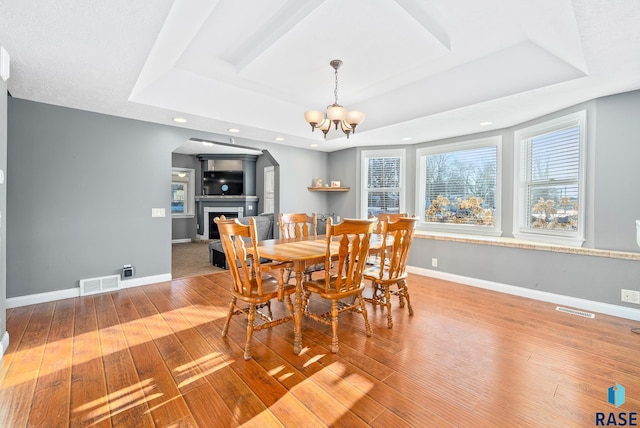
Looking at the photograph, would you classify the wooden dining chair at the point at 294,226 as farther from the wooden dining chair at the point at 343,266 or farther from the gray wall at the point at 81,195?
the gray wall at the point at 81,195

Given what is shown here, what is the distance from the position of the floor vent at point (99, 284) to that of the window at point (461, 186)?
4803mm

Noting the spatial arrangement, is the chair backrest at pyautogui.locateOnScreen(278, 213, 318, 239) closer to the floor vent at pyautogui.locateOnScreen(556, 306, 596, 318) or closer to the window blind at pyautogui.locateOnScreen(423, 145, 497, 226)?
the window blind at pyautogui.locateOnScreen(423, 145, 497, 226)

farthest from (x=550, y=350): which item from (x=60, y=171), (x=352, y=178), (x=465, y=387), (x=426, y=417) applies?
(x=60, y=171)

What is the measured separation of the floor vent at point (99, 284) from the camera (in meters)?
3.52

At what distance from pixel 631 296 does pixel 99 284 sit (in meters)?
5.94

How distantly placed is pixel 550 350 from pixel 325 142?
420cm

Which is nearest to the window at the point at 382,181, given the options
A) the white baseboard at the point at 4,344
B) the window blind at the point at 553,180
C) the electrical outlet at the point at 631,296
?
the window blind at the point at 553,180

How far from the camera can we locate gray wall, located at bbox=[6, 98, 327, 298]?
3.19 meters

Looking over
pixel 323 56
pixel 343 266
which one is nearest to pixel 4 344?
pixel 343 266

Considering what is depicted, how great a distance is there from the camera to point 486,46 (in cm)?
266

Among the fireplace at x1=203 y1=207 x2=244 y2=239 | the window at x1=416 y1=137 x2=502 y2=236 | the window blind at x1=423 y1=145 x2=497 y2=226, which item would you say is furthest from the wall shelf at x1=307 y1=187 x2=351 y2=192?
the fireplace at x1=203 y1=207 x2=244 y2=239

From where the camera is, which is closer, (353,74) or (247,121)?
(353,74)

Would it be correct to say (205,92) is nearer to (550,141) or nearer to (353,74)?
(353,74)

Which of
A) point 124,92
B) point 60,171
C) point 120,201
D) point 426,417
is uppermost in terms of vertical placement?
point 124,92
